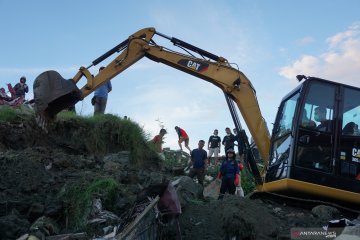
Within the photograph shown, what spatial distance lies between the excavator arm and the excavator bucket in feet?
2.10

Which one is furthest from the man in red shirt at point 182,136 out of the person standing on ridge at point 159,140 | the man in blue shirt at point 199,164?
the man in blue shirt at point 199,164

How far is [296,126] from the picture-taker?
8.52m

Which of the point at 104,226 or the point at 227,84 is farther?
the point at 227,84

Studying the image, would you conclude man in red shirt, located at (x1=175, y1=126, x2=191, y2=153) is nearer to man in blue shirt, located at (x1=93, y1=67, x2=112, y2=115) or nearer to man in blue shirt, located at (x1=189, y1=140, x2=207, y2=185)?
man in blue shirt, located at (x1=93, y1=67, x2=112, y2=115)

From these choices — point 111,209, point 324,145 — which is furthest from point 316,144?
point 111,209

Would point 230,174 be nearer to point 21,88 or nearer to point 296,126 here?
→ point 296,126

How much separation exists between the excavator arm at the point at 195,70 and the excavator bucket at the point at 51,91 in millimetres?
640

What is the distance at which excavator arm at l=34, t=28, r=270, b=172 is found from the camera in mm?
10195

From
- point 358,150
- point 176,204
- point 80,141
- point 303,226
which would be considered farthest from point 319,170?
point 80,141

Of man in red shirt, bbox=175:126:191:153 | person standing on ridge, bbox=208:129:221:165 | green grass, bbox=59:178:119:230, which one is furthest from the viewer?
man in red shirt, bbox=175:126:191:153

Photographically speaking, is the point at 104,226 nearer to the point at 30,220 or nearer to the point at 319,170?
the point at 30,220

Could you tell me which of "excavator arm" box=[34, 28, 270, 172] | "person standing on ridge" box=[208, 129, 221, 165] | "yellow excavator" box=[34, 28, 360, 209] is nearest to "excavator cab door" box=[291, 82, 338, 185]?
"yellow excavator" box=[34, 28, 360, 209]

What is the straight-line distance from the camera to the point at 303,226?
748cm

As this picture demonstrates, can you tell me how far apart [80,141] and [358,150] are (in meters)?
6.33
